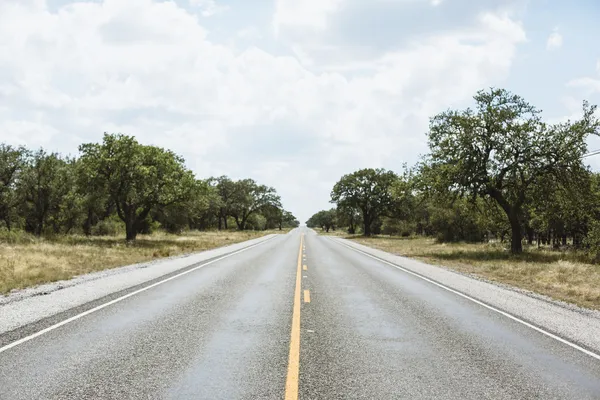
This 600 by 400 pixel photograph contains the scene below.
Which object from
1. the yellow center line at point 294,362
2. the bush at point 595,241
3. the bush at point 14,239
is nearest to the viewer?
the yellow center line at point 294,362

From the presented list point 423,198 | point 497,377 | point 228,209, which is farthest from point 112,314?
point 228,209

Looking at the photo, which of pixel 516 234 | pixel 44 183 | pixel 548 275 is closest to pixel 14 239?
pixel 44 183

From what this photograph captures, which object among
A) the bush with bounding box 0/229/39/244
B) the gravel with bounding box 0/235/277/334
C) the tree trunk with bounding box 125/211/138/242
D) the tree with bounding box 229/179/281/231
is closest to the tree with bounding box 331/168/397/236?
the tree with bounding box 229/179/281/231

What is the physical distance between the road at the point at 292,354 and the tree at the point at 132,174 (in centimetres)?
2932

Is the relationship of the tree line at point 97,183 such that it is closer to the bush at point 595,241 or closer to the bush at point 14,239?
the bush at point 14,239

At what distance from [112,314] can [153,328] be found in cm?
165

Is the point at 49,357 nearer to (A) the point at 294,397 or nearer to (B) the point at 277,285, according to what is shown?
(A) the point at 294,397

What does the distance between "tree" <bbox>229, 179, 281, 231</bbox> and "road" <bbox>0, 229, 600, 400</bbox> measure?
89672 mm

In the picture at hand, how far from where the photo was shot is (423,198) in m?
30.5

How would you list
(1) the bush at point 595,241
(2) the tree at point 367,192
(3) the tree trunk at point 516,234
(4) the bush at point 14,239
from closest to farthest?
(1) the bush at point 595,241 < (3) the tree trunk at point 516,234 < (4) the bush at point 14,239 < (2) the tree at point 367,192

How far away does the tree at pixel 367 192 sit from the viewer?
7938 centimetres

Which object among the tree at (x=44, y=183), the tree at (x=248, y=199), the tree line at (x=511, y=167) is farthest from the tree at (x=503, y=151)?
the tree at (x=248, y=199)

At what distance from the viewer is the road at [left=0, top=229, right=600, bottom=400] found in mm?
4828

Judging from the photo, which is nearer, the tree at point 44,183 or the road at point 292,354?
the road at point 292,354
